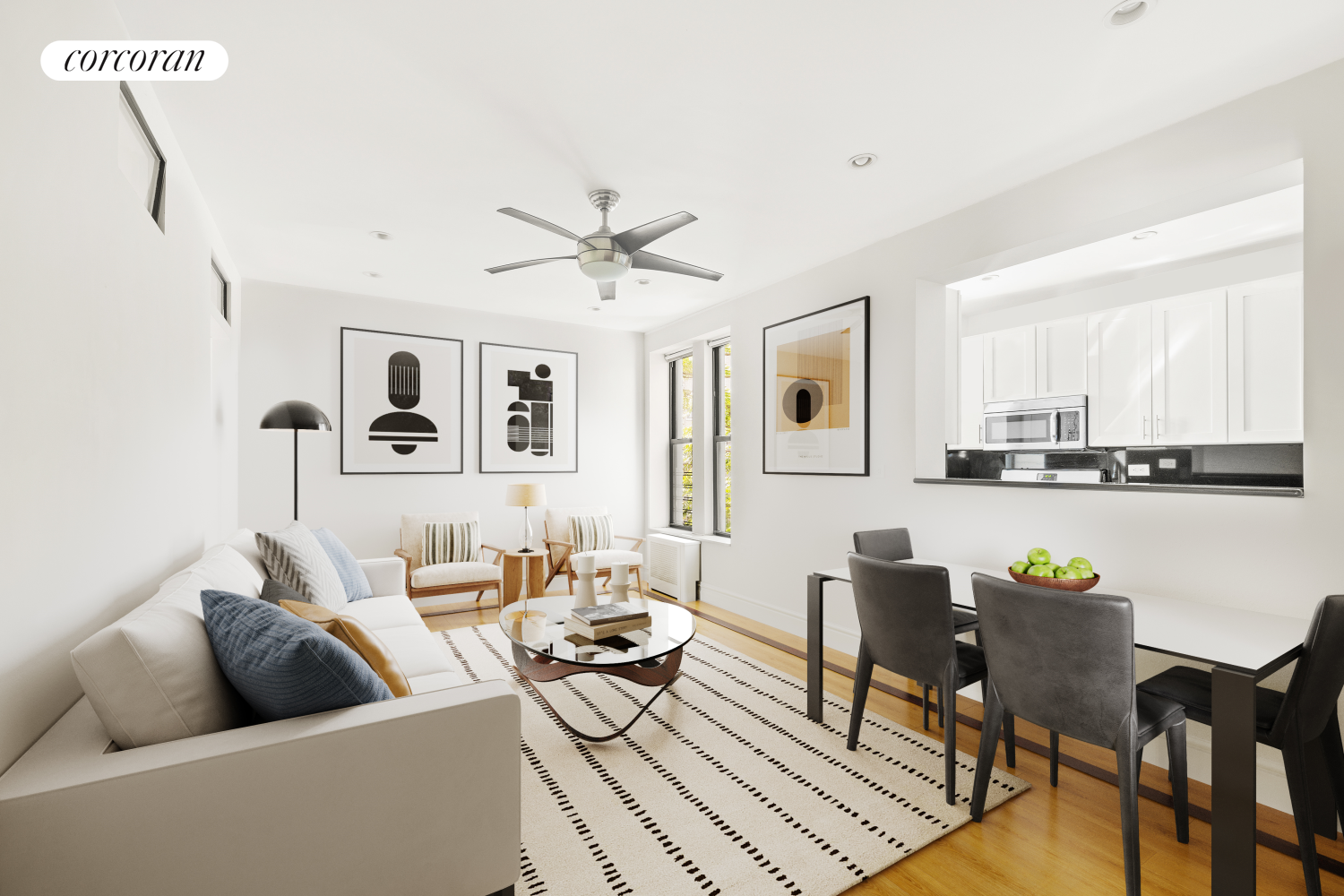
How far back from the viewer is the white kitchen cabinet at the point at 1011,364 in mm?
4668

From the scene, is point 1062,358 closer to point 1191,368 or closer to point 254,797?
point 1191,368

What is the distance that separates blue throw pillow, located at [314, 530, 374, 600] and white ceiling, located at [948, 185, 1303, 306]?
3.92 m

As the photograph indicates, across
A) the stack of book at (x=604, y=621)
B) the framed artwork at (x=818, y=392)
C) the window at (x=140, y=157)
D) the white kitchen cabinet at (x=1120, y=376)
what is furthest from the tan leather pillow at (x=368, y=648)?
the white kitchen cabinet at (x=1120, y=376)

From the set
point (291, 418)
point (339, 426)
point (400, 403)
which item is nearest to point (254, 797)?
point (291, 418)

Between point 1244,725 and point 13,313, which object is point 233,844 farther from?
point 1244,725

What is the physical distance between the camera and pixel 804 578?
4.20 meters

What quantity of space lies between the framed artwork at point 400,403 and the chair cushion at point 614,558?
4.88 feet

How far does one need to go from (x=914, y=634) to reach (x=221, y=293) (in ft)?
14.8

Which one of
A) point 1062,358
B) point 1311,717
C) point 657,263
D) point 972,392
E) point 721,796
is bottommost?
point 721,796

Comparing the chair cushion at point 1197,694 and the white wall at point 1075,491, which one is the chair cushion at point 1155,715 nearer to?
the chair cushion at point 1197,694

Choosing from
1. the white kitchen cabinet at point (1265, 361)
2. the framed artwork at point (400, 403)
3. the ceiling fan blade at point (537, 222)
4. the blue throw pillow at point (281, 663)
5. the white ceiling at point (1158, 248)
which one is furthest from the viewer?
the framed artwork at point (400, 403)

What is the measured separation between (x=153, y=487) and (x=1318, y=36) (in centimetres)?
421

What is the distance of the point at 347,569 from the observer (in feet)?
10.6

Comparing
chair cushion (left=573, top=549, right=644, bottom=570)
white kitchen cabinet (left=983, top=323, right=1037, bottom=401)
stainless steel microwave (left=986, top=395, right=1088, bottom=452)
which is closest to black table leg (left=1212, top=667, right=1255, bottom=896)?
stainless steel microwave (left=986, top=395, right=1088, bottom=452)
